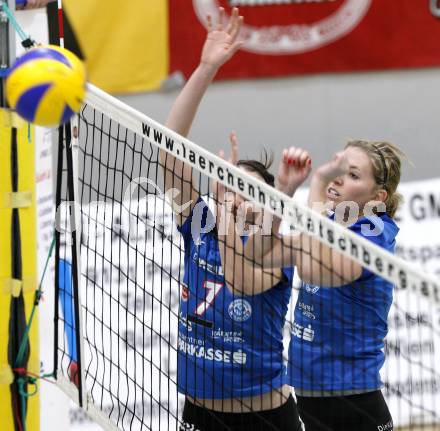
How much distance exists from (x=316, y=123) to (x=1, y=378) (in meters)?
3.56

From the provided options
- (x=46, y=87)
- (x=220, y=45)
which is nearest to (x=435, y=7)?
(x=220, y=45)

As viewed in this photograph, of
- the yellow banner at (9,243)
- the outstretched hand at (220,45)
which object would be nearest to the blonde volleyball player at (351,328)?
the outstretched hand at (220,45)

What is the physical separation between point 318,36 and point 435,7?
815 mm

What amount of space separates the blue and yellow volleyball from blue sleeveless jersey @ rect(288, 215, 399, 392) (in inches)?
40.3

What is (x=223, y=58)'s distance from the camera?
11.0 ft

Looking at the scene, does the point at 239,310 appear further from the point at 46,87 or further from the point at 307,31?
the point at 307,31

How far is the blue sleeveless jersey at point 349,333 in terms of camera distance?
3.13 m

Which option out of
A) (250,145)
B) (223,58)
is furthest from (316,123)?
(223,58)

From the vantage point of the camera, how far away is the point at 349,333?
10.3ft

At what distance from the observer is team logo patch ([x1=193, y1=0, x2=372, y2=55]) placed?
19.9ft

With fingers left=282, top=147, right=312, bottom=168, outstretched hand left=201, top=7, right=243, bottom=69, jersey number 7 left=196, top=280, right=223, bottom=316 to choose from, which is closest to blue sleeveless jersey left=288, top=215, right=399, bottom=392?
jersey number 7 left=196, top=280, right=223, bottom=316

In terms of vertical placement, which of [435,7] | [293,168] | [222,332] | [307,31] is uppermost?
[293,168]

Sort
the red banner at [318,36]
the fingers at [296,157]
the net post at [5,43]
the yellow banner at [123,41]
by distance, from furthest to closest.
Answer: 1. the red banner at [318,36]
2. the yellow banner at [123,41]
3. the net post at [5,43]
4. the fingers at [296,157]

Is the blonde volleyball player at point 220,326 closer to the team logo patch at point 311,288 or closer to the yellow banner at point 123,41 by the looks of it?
the team logo patch at point 311,288
